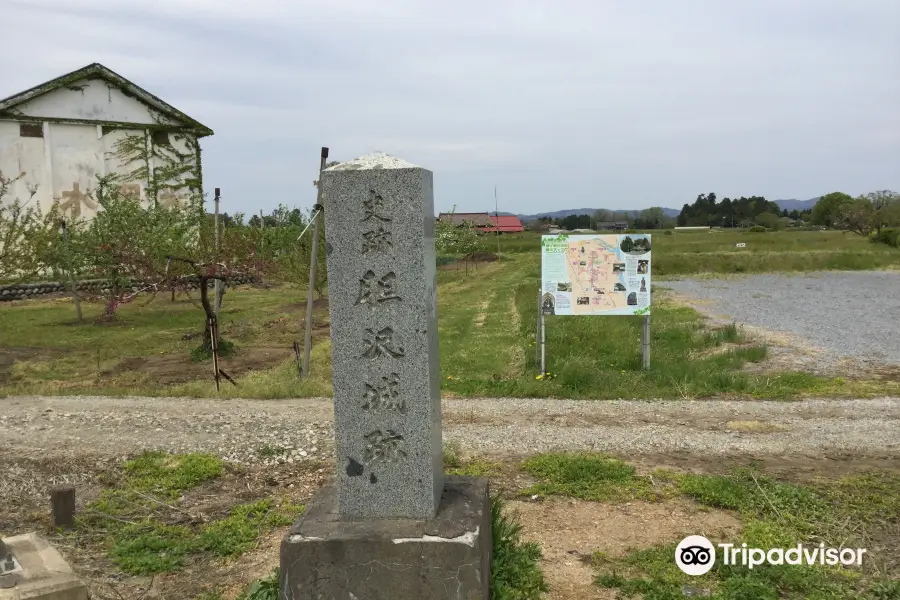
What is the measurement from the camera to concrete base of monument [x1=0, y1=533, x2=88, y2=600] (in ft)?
14.0

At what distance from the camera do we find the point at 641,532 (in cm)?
546

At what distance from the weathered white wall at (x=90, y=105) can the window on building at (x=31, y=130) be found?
1.21 ft

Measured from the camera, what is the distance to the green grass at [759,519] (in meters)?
4.55

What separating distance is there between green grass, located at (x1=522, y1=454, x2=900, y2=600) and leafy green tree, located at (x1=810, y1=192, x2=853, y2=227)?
277 ft

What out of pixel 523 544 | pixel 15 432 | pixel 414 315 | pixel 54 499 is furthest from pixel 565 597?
pixel 15 432

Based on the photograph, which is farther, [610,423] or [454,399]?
[454,399]

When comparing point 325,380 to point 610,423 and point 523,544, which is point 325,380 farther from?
point 523,544

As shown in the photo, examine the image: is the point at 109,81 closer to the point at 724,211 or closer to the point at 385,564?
the point at 385,564

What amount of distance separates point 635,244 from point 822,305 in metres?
15.3

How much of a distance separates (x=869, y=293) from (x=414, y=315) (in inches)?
1118

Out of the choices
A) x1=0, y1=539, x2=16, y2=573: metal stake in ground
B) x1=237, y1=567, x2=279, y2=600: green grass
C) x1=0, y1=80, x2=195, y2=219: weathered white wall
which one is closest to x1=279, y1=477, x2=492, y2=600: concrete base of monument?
x1=237, y1=567, x2=279, y2=600: green grass

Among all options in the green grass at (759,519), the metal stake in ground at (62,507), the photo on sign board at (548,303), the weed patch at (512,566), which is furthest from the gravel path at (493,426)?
the weed patch at (512,566)

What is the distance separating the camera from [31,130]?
1011 inches

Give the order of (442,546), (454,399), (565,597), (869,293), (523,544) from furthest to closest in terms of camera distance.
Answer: (869,293) < (454,399) < (523,544) < (565,597) < (442,546)
